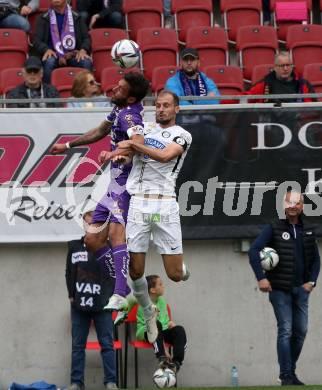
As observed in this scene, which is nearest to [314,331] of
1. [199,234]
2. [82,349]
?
[199,234]

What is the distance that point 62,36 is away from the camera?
50.8 feet

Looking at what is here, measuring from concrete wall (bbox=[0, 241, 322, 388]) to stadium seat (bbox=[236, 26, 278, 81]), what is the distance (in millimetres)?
3126

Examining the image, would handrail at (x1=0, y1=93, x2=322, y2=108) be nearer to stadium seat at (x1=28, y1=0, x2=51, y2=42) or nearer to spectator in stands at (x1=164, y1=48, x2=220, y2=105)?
spectator in stands at (x1=164, y1=48, x2=220, y2=105)

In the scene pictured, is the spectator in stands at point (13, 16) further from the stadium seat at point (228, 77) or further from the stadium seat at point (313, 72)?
the stadium seat at point (313, 72)

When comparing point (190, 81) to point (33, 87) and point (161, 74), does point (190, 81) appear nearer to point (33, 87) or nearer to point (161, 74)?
point (161, 74)

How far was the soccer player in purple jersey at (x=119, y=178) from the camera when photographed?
34.2 feet

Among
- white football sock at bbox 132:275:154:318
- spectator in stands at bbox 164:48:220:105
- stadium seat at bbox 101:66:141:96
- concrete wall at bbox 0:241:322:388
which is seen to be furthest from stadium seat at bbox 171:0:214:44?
white football sock at bbox 132:275:154:318

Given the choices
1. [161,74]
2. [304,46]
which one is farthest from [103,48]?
[304,46]

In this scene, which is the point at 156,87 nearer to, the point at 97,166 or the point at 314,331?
the point at 97,166

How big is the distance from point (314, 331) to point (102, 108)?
3.60 m

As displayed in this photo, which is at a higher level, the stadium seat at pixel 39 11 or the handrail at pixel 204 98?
the stadium seat at pixel 39 11

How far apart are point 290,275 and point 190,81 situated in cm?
276

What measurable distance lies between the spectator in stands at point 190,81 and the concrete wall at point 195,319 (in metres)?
1.75

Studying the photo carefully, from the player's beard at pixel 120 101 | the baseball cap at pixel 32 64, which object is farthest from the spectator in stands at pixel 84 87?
the player's beard at pixel 120 101
